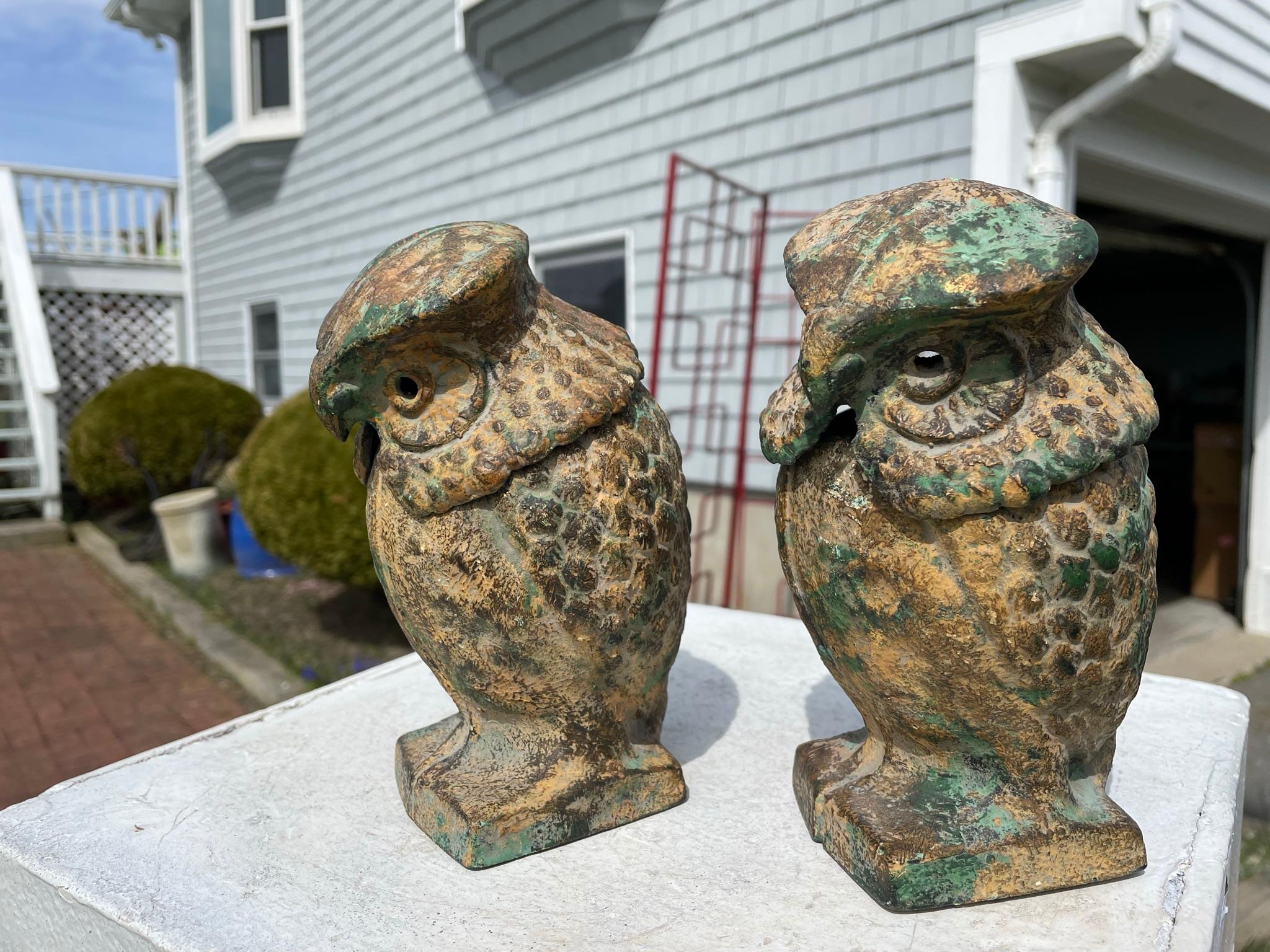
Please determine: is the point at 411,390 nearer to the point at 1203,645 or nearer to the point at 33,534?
the point at 1203,645

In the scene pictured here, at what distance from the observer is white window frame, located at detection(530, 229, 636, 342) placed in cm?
524

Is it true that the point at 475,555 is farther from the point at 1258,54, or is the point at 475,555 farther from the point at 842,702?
the point at 1258,54

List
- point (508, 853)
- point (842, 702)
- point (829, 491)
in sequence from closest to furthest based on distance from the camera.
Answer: point (829, 491), point (508, 853), point (842, 702)

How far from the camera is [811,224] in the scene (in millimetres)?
1440

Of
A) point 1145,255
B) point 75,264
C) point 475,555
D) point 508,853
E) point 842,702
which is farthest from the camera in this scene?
point 75,264

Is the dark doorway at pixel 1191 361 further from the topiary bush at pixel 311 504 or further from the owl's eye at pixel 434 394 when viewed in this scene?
the owl's eye at pixel 434 394

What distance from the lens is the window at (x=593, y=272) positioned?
541 centimetres

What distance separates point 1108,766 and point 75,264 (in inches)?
443

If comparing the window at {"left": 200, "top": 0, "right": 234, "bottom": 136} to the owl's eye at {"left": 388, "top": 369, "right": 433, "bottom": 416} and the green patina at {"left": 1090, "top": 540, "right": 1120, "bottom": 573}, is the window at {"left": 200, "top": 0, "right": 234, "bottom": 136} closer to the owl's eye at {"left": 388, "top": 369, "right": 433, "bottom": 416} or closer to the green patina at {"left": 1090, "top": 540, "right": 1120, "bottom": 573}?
the owl's eye at {"left": 388, "top": 369, "right": 433, "bottom": 416}

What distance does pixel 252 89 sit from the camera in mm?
8688

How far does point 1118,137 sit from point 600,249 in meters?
2.80

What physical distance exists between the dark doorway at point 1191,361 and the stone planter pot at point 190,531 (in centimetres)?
629

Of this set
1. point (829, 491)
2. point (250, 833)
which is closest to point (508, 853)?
point (250, 833)

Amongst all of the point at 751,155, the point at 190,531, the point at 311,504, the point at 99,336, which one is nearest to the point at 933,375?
the point at 751,155
